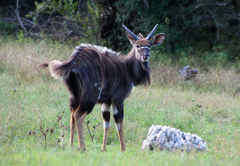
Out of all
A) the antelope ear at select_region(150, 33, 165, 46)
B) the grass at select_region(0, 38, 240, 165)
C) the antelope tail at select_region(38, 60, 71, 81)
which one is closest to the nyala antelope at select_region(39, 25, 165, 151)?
the antelope tail at select_region(38, 60, 71, 81)

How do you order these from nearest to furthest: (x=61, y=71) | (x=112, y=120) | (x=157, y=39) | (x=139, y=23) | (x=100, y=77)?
(x=61, y=71) → (x=100, y=77) → (x=157, y=39) → (x=112, y=120) → (x=139, y=23)

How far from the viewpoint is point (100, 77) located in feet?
13.8

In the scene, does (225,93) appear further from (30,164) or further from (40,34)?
(40,34)

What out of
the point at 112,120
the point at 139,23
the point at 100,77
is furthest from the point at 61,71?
the point at 139,23

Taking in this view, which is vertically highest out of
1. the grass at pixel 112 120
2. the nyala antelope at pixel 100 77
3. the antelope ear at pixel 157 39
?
the antelope ear at pixel 157 39

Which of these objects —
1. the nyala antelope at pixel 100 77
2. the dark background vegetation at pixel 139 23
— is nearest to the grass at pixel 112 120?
the nyala antelope at pixel 100 77

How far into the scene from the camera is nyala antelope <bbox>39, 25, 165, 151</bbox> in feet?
13.2

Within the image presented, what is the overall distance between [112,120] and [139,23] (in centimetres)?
735

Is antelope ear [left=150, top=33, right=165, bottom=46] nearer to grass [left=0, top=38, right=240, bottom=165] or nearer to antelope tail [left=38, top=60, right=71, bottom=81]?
grass [left=0, top=38, right=240, bottom=165]

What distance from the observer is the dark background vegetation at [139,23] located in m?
12.3

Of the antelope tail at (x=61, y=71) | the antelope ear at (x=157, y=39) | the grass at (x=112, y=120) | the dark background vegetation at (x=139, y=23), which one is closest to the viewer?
the grass at (x=112, y=120)

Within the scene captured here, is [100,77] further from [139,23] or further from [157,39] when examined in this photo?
[139,23]

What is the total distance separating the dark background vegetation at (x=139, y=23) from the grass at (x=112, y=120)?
85.3 inches

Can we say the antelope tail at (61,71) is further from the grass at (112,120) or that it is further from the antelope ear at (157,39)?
the antelope ear at (157,39)
